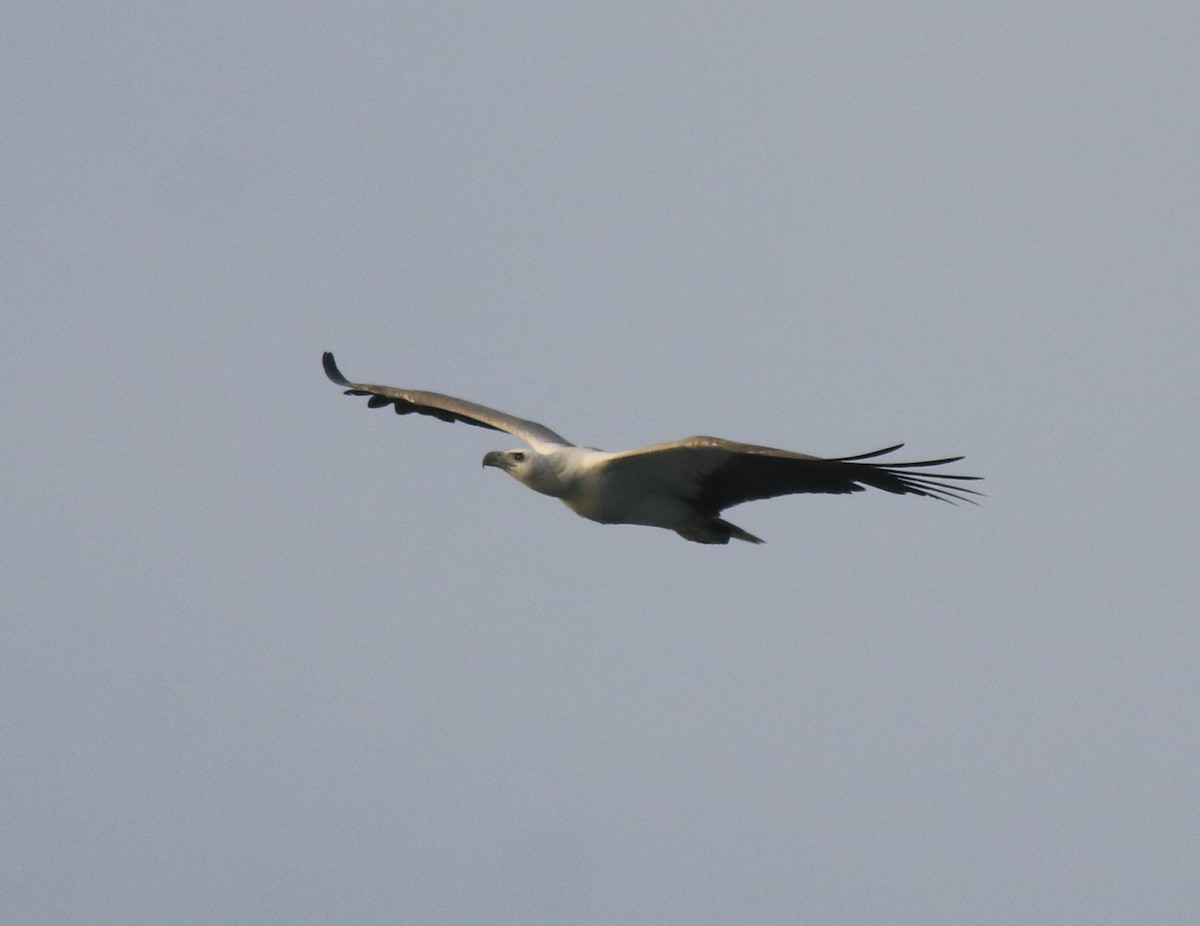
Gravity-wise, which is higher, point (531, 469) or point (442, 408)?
point (442, 408)

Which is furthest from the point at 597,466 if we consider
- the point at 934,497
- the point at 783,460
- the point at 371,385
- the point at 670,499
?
the point at 371,385

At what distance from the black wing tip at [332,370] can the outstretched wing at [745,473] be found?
4334 millimetres

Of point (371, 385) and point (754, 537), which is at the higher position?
point (371, 385)

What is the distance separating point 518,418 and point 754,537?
2.75 m

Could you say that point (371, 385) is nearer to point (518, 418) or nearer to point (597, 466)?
point (518, 418)

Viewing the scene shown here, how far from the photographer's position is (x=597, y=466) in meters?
13.8

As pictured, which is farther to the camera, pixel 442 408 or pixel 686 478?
pixel 442 408

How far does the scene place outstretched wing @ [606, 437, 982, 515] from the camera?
1263 cm

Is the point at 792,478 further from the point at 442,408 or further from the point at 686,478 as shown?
the point at 442,408

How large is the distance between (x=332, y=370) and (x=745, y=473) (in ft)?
17.3

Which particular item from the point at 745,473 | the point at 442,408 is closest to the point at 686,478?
the point at 745,473

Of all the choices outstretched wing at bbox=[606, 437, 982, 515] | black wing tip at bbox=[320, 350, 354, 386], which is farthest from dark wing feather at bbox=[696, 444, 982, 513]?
black wing tip at bbox=[320, 350, 354, 386]

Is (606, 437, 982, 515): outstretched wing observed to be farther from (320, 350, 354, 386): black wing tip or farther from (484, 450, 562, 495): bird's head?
(320, 350, 354, 386): black wing tip

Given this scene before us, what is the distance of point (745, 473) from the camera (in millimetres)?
13414
